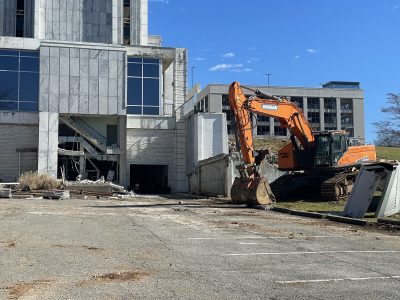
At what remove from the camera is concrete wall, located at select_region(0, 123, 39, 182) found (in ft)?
160

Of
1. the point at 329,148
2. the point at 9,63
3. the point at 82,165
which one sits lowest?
the point at 82,165

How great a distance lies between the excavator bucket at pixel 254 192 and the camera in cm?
2523

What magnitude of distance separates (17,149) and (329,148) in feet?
108

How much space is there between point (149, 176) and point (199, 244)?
45.9 m

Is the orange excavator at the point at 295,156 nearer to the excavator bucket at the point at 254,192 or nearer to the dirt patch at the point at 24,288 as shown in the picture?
the excavator bucket at the point at 254,192

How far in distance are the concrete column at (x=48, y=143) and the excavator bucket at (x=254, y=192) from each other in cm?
2757

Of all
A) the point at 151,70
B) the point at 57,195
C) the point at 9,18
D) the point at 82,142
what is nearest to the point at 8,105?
the point at 82,142

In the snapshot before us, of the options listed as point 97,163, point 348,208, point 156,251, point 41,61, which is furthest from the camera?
point 97,163

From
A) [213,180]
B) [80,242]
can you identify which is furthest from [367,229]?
[213,180]

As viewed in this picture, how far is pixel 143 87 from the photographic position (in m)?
53.9

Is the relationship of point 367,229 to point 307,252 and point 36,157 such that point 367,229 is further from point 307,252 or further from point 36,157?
point 36,157

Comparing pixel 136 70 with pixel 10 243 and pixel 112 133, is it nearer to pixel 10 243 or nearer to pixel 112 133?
pixel 112 133

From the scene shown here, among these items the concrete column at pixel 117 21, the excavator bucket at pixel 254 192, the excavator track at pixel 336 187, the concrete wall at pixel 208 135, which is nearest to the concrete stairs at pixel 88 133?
the concrete wall at pixel 208 135

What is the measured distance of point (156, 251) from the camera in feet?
34.5
